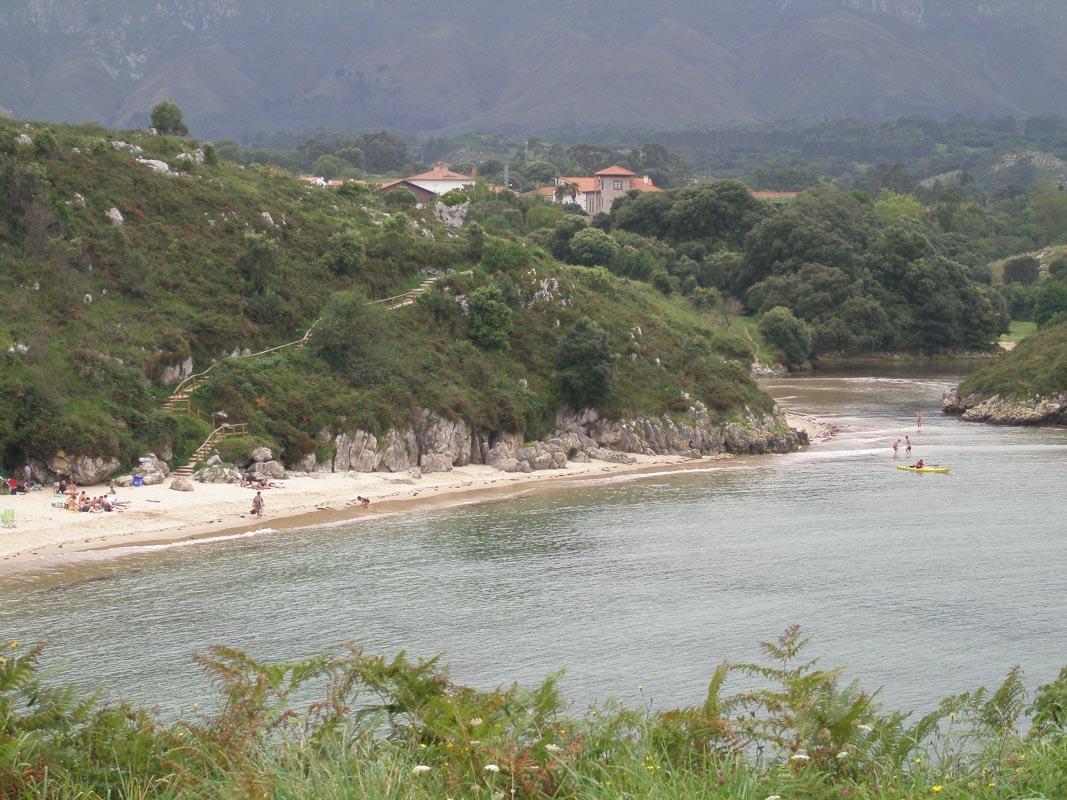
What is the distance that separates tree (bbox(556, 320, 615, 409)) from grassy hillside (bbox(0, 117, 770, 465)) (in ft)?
1.92

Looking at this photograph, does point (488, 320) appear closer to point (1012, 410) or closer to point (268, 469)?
point (268, 469)

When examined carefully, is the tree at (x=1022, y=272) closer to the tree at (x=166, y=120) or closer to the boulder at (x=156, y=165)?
the tree at (x=166, y=120)

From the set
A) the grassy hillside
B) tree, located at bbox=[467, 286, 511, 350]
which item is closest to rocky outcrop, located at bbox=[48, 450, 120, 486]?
the grassy hillside

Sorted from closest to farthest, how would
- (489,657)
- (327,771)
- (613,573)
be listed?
(327,771)
(489,657)
(613,573)

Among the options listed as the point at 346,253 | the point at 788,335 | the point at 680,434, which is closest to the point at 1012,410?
the point at 680,434

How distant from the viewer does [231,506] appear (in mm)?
56500

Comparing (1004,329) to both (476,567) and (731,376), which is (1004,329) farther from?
(476,567)

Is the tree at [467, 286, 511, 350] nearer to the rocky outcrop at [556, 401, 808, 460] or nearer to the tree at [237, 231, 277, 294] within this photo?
the rocky outcrop at [556, 401, 808, 460]

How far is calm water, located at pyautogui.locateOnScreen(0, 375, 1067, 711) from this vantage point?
121 feet

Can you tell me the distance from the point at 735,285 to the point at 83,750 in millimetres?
136589

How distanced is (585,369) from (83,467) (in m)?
30.8

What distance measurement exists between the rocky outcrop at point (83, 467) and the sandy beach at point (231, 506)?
1.96ft

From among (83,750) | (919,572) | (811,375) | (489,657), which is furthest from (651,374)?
(83,750)

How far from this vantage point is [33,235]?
220 ft
